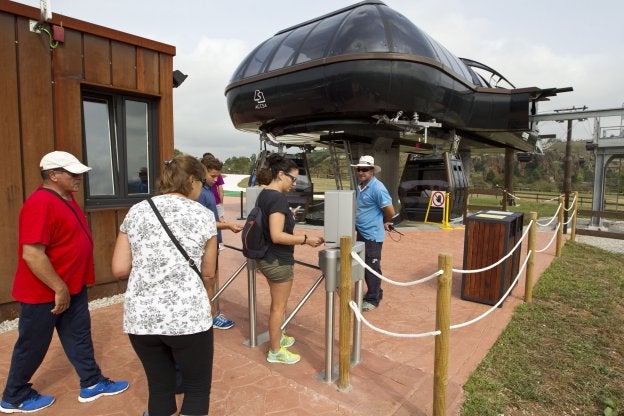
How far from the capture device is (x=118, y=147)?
16.8ft

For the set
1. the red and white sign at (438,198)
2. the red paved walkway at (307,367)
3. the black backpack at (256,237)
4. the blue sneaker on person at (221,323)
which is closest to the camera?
the red paved walkway at (307,367)

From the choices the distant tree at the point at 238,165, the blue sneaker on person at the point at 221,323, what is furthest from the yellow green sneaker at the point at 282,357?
the distant tree at the point at 238,165

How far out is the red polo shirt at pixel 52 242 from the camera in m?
2.40

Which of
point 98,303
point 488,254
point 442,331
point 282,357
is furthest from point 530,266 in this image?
point 98,303

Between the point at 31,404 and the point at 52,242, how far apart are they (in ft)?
4.15

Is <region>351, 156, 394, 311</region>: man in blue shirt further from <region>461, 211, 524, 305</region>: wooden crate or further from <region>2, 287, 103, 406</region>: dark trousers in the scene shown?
<region>2, 287, 103, 406</region>: dark trousers

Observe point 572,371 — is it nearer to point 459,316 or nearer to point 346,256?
point 459,316

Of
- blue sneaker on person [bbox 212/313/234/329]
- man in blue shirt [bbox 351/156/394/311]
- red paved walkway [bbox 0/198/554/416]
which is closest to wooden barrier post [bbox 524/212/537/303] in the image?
red paved walkway [bbox 0/198/554/416]

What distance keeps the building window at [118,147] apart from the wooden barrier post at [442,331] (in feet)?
14.2

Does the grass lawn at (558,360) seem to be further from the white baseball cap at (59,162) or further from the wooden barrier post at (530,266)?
the white baseball cap at (59,162)

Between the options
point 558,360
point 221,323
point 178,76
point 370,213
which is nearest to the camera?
point 558,360

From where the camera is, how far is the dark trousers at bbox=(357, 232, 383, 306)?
15.4 feet

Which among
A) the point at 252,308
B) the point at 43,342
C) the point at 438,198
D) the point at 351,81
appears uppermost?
the point at 351,81

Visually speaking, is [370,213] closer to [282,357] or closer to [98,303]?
[282,357]
